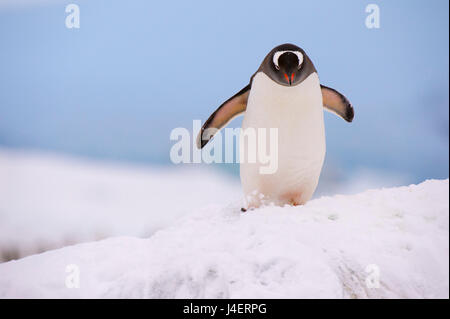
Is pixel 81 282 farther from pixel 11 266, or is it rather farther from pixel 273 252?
pixel 273 252

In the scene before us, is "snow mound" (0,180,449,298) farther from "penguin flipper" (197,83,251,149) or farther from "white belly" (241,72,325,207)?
"penguin flipper" (197,83,251,149)

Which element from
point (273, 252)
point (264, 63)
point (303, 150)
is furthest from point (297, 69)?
point (273, 252)

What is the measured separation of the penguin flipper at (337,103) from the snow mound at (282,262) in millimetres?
1046

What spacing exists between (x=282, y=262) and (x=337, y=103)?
157 centimetres

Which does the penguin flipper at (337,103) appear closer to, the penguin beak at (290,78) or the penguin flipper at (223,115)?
the penguin flipper at (223,115)

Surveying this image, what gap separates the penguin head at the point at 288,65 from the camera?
1.74 m

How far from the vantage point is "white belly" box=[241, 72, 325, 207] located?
6.16ft

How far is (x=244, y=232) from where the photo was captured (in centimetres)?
137

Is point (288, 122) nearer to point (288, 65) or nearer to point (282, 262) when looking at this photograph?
point (288, 65)

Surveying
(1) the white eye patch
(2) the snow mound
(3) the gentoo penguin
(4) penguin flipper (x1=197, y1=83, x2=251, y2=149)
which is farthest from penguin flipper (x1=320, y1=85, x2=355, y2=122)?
(2) the snow mound

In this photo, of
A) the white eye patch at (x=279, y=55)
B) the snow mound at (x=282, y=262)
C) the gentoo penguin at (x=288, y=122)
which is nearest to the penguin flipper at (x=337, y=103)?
the gentoo penguin at (x=288, y=122)

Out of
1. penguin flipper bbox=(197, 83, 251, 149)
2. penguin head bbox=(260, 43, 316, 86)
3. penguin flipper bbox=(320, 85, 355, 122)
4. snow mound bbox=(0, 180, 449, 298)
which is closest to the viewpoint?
snow mound bbox=(0, 180, 449, 298)

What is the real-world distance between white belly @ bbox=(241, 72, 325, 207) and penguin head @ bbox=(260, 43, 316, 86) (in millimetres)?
50
